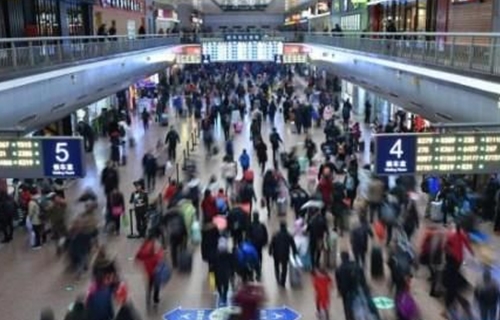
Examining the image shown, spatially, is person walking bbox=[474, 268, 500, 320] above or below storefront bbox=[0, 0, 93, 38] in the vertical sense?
below

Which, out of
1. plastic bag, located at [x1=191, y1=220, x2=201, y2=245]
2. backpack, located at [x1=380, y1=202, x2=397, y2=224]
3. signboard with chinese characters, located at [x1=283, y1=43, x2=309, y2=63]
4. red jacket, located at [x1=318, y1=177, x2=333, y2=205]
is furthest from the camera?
signboard with chinese characters, located at [x1=283, y1=43, x2=309, y2=63]

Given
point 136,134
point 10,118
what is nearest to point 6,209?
point 10,118

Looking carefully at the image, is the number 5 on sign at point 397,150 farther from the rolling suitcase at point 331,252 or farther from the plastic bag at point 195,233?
the plastic bag at point 195,233

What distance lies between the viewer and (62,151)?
10.4 m

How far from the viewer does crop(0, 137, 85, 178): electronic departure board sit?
10.4m

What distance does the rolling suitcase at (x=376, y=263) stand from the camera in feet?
37.9

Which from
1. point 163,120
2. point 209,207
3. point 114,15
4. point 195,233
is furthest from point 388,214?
point 114,15

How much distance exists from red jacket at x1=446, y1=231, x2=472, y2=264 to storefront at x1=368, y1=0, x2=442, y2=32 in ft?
49.8

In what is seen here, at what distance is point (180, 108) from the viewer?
3688 cm

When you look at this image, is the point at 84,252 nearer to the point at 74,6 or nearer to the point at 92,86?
the point at 92,86

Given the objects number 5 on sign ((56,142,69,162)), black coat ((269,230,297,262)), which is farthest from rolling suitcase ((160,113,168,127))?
number 5 on sign ((56,142,69,162))

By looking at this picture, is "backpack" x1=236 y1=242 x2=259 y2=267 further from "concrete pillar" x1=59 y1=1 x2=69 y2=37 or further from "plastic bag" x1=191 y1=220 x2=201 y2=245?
"concrete pillar" x1=59 y1=1 x2=69 y2=37

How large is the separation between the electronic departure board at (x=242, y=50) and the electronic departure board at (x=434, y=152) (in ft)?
130

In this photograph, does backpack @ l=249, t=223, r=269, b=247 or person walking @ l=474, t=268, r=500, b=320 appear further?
backpack @ l=249, t=223, r=269, b=247
